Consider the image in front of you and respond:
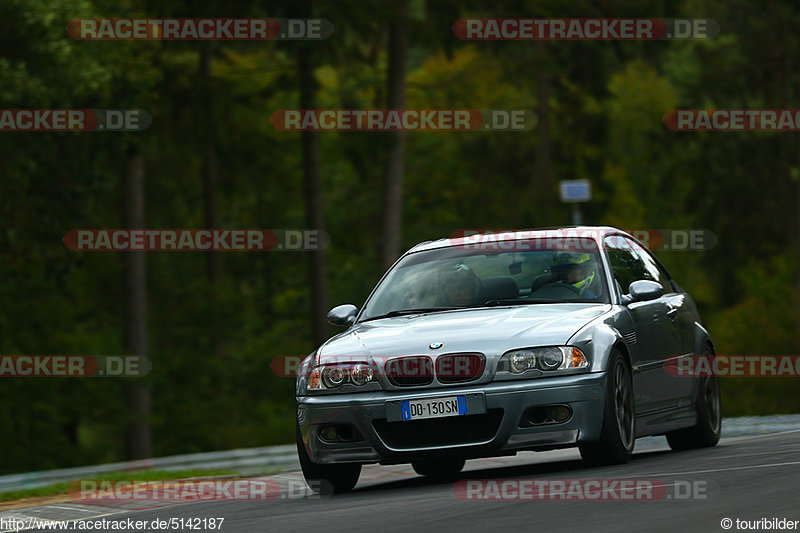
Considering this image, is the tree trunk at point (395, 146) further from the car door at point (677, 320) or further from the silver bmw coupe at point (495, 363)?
the silver bmw coupe at point (495, 363)

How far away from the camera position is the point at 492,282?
10906 millimetres

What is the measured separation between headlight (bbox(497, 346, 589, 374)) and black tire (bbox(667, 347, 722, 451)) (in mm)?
2647

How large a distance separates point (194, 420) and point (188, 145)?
21.4ft

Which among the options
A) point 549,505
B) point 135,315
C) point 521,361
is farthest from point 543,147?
point 549,505

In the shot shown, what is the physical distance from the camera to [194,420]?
118 ft

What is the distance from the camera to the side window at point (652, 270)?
12148 millimetres

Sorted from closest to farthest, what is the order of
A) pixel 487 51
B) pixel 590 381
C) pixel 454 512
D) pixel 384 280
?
pixel 454 512
pixel 590 381
pixel 384 280
pixel 487 51

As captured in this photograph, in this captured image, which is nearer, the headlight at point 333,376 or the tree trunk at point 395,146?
the headlight at point 333,376

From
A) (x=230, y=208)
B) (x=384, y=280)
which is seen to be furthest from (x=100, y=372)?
(x=384, y=280)

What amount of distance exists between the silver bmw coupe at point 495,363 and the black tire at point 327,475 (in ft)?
0.04

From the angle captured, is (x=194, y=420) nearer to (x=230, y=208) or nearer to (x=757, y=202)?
(x=230, y=208)

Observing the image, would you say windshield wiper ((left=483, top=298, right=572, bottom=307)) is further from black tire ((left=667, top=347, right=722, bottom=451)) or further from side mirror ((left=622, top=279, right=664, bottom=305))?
black tire ((left=667, top=347, right=722, bottom=451))

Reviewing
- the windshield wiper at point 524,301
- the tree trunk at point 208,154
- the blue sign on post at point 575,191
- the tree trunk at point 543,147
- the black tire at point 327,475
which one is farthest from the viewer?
the tree trunk at point 543,147

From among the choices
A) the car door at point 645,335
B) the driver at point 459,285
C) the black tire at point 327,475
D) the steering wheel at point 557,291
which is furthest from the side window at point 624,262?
the black tire at point 327,475
